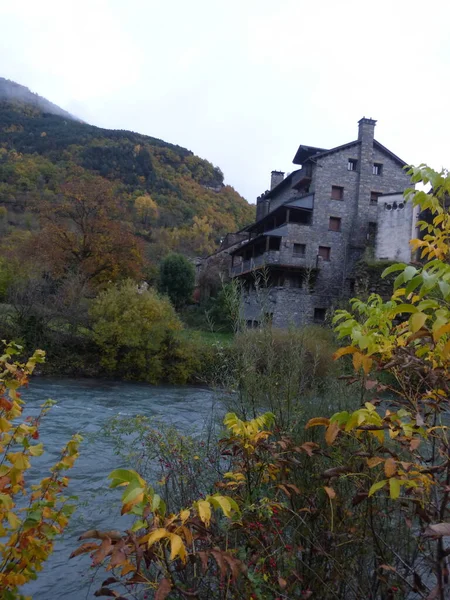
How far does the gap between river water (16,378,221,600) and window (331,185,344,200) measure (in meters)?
14.9

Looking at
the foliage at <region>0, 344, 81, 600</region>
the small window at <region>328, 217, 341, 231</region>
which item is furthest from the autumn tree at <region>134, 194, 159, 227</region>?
the foliage at <region>0, 344, 81, 600</region>

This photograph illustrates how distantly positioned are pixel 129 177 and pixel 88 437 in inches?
2271

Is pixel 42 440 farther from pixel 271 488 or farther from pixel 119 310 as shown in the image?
pixel 119 310

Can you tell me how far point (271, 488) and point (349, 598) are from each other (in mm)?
738

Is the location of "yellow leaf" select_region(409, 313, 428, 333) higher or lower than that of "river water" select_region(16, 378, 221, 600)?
higher

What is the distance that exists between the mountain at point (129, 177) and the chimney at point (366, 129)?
63.1ft

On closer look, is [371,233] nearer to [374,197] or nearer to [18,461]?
[374,197]

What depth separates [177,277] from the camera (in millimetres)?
32906

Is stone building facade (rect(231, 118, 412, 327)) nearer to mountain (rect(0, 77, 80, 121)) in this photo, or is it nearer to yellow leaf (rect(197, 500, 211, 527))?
yellow leaf (rect(197, 500, 211, 527))

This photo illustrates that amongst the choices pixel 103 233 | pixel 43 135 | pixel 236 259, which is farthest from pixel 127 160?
pixel 103 233

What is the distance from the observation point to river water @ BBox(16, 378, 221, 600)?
4.14 metres

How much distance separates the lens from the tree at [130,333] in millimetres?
17500

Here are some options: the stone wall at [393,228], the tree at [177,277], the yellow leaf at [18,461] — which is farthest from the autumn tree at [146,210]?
the yellow leaf at [18,461]

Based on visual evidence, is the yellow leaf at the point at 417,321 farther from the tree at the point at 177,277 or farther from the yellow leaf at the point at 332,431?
the tree at the point at 177,277
